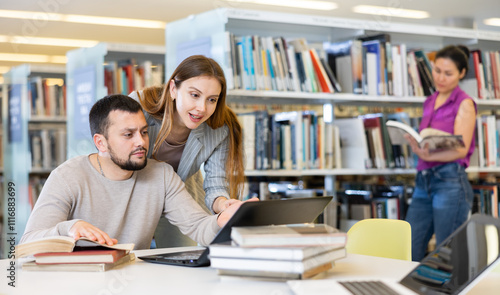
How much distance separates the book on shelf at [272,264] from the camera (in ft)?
3.84

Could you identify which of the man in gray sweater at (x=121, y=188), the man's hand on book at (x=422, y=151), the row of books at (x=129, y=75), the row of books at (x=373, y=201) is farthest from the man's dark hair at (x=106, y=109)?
the row of books at (x=129, y=75)

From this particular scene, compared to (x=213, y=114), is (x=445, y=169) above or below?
below

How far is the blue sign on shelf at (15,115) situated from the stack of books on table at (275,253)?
445 centimetres

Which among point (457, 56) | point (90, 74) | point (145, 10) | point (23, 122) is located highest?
point (145, 10)

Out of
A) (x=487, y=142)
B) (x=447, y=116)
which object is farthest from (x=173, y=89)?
(x=487, y=142)

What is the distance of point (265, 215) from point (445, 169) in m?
1.98

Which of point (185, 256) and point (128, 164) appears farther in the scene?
point (128, 164)

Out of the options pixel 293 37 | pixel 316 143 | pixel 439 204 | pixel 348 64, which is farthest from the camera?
pixel 293 37

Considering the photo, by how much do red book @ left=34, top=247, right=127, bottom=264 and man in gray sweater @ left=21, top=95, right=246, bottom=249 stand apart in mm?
277

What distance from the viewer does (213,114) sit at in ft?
7.25

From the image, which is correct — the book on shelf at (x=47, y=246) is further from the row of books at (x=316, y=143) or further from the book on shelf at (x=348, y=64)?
the book on shelf at (x=348, y=64)

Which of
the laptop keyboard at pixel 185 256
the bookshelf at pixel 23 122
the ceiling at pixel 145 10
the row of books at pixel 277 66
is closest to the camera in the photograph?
the laptop keyboard at pixel 185 256

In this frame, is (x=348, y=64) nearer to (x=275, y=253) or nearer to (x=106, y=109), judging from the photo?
(x=106, y=109)

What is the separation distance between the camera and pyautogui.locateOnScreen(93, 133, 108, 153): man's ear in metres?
1.83
